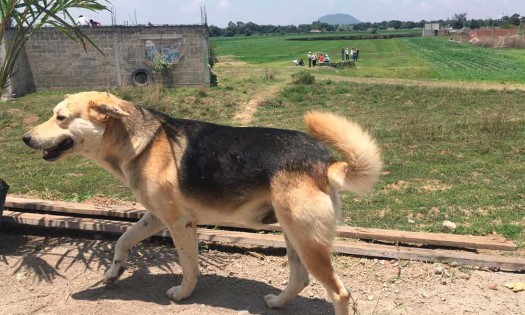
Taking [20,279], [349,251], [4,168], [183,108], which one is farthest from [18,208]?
[183,108]

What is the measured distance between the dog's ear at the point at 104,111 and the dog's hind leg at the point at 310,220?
1285 mm

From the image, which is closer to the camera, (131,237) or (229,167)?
(229,167)

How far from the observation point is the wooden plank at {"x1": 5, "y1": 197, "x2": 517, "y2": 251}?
4809 mm

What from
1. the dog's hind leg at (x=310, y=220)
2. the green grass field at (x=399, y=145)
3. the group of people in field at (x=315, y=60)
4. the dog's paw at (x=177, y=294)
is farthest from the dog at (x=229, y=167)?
the group of people in field at (x=315, y=60)

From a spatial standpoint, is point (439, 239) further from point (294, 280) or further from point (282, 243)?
point (294, 280)

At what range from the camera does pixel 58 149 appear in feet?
12.2

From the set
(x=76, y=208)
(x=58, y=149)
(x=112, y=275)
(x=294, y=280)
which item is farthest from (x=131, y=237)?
(x=76, y=208)

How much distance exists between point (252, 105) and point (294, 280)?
14203 mm

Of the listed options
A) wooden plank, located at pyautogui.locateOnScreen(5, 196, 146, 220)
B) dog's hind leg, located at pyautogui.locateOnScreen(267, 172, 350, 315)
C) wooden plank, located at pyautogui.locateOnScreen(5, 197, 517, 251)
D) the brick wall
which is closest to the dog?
dog's hind leg, located at pyautogui.locateOnScreen(267, 172, 350, 315)

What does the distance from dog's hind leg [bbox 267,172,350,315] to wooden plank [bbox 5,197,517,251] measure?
1.30 metres

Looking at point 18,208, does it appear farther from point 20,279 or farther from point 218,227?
point 218,227

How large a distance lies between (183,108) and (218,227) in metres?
11.9

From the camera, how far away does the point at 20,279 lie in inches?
175

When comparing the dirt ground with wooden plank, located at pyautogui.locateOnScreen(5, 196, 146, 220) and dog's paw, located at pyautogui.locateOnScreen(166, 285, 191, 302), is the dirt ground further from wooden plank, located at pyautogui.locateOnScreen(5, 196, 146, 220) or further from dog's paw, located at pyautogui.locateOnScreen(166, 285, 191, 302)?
wooden plank, located at pyautogui.locateOnScreen(5, 196, 146, 220)
